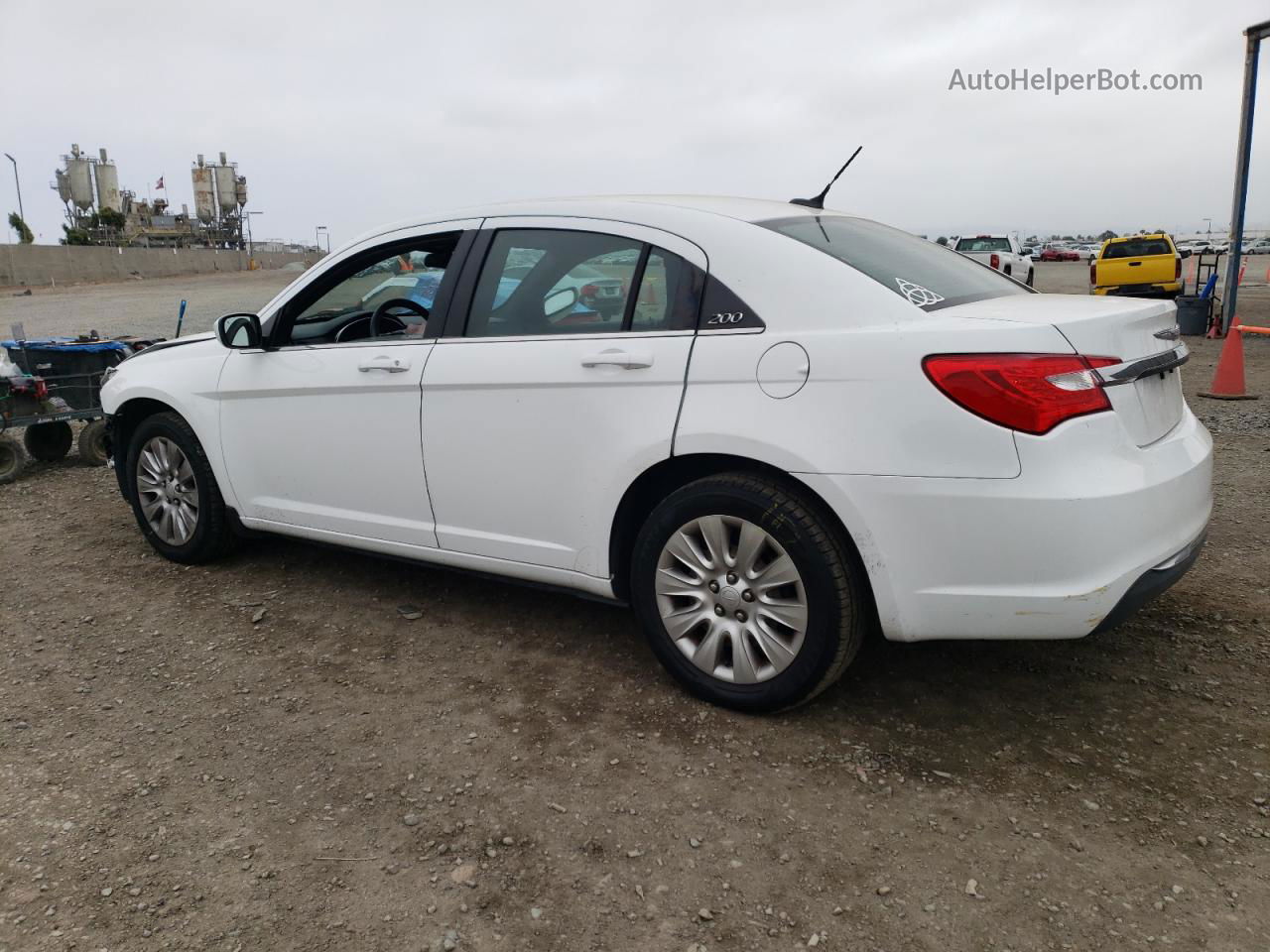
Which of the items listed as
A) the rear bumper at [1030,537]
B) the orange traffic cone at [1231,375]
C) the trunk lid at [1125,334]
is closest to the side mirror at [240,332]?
the rear bumper at [1030,537]

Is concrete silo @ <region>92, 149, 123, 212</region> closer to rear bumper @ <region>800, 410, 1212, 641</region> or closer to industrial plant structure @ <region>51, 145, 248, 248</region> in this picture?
industrial plant structure @ <region>51, 145, 248, 248</region>

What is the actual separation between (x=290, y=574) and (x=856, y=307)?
3113mm

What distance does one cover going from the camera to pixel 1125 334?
286 centimetres

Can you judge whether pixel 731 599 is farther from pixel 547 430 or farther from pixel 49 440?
pixel 49 440

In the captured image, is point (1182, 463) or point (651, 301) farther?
point (651, 301)

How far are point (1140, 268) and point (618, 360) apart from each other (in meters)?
21.6

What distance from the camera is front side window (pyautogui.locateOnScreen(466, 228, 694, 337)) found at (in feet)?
A: 10.7

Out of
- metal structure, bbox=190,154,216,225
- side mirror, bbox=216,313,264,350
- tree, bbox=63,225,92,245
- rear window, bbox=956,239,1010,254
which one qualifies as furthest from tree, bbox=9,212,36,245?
side mirror, bbox=216,313,264,350

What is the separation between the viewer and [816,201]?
3.98 metres

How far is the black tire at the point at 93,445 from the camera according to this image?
289 inches

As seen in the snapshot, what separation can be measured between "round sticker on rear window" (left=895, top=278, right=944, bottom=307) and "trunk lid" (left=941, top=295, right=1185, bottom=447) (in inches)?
2.7

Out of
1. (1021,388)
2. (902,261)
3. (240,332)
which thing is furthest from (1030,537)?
(240,332)

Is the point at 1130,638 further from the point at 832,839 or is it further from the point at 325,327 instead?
the point at 325,327

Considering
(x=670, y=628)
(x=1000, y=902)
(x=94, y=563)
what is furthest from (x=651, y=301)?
(x=94, y=563)
